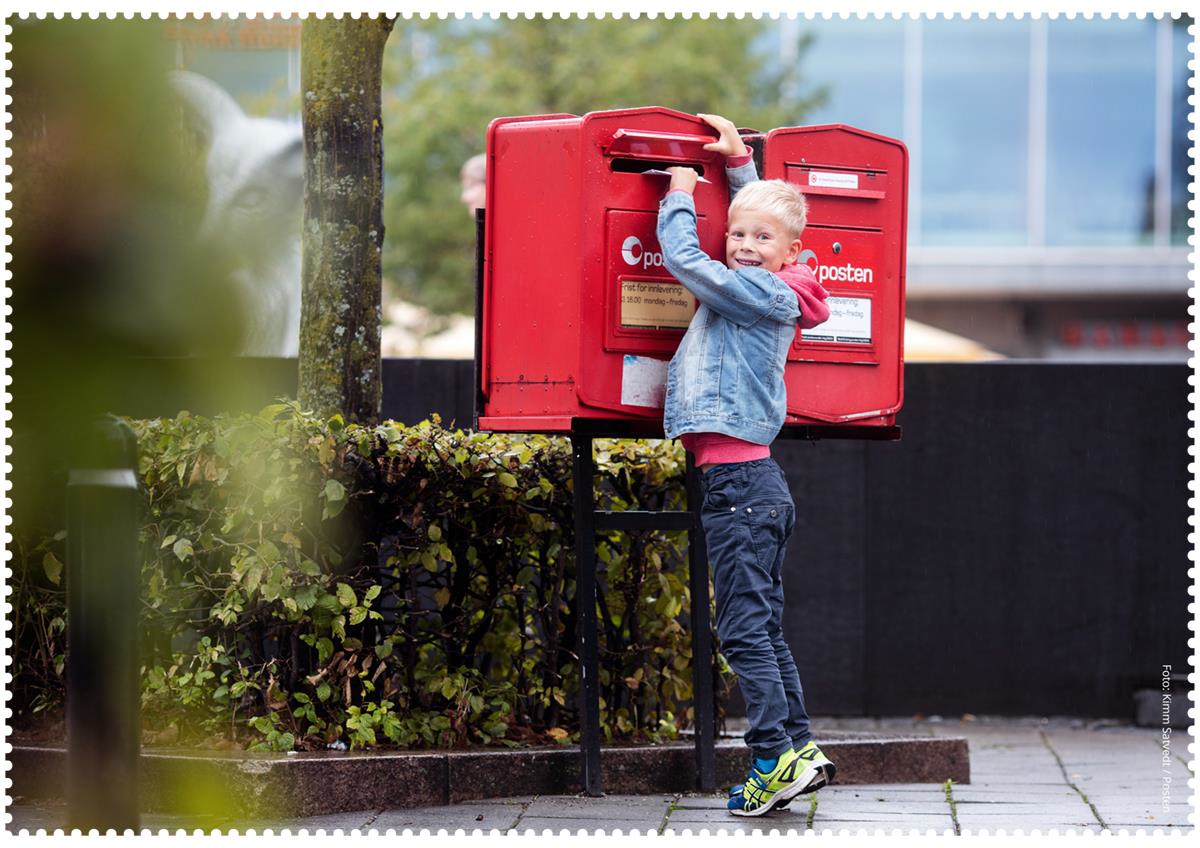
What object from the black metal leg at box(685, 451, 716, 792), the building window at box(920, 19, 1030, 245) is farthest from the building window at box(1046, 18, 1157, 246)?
the black metal leg at box(685, 451, 716, 792)

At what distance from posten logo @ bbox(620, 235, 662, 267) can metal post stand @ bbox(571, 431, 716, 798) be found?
47 centimetres

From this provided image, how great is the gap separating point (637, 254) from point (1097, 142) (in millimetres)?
20436

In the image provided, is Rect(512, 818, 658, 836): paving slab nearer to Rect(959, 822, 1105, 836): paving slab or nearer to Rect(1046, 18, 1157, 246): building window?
Rect(959, 822, 1105, 836): paving slab

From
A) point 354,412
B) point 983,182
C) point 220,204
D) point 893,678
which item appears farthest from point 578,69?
point 220,204

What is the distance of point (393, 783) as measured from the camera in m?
4.08

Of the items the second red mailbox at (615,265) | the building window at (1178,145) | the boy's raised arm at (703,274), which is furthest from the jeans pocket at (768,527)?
the building window at (1178,145)

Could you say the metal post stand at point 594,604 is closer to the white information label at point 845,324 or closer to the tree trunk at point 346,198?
the white information label at point 845,324

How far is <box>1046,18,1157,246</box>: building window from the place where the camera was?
22328mm

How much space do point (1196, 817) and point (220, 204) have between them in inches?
152

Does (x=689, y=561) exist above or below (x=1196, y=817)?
above

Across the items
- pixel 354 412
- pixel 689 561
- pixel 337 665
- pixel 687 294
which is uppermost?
pixel 687 294

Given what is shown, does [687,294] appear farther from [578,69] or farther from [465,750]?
[578,69]

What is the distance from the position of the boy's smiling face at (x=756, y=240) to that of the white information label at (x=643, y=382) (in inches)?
13.3

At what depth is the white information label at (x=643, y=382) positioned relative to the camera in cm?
397
